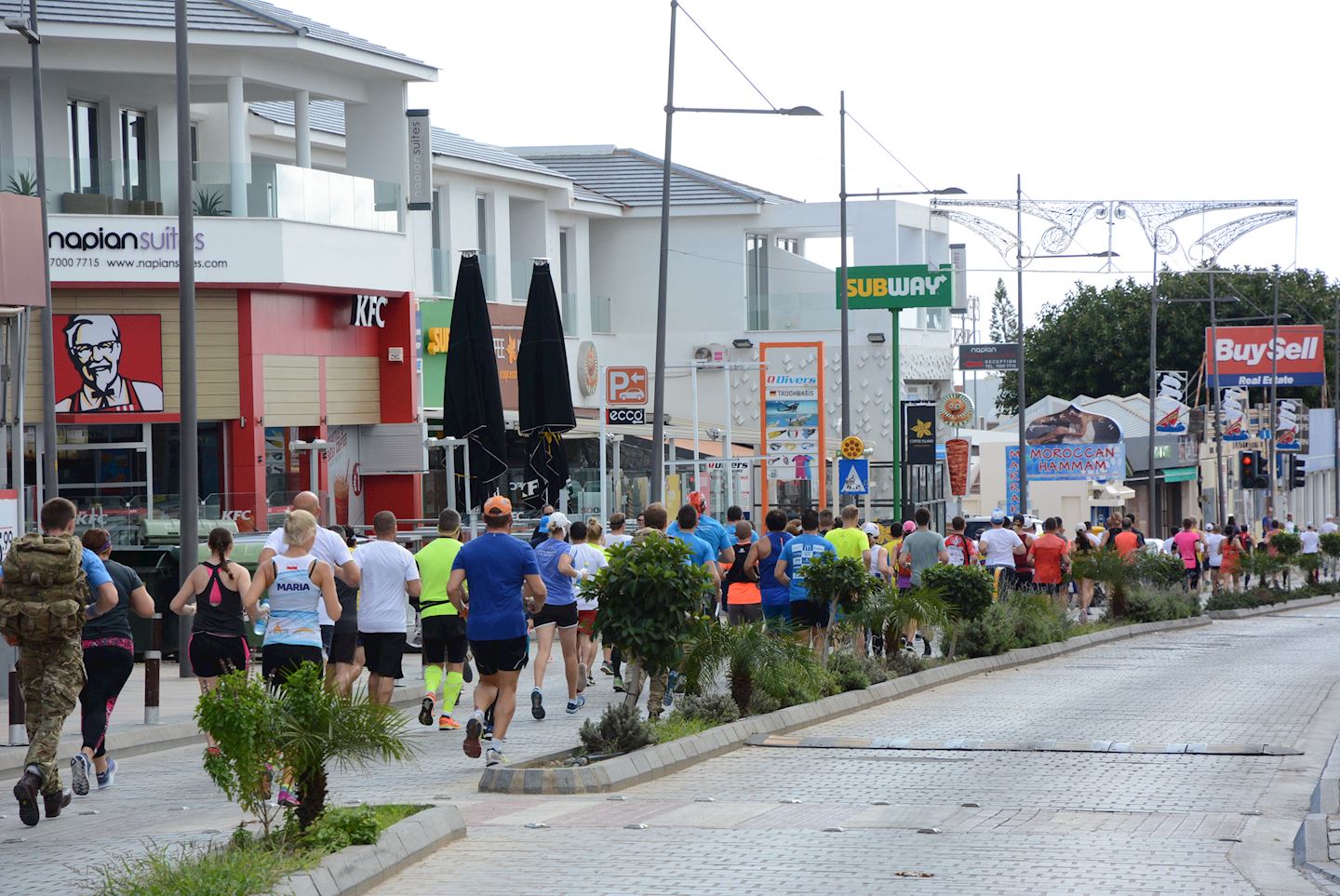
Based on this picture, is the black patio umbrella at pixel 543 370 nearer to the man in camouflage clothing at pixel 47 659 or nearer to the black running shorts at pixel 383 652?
the black running shorts at pixel 383 652

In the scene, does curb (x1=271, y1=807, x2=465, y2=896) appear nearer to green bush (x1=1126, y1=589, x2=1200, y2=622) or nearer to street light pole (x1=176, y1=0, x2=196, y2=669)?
street light pole (x1=176, y1=0, x2=196, y2=669)

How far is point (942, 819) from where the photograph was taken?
32.9 feet

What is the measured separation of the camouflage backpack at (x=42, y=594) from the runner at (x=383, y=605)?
333 cm

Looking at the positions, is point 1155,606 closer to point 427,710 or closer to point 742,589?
point 742,589

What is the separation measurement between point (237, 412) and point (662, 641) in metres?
17.6

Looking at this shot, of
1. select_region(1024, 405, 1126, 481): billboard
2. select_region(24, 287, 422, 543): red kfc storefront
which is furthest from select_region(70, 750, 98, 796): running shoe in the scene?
select_region(1024, 405, 1126, 481): billboard

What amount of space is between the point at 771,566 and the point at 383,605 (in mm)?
5070

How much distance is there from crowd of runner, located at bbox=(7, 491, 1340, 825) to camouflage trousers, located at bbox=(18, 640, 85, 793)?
0.01m

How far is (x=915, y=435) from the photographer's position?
37.5 m

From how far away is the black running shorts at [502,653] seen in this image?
38.9ft

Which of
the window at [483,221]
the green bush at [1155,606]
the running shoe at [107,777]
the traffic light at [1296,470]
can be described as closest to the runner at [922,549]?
the green bush at [1155,606]

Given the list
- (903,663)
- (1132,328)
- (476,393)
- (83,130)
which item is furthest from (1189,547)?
(1132,328)

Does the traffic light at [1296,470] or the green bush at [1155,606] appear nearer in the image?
the green bush at [1155,606]

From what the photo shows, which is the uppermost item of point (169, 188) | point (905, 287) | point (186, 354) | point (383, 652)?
point (169, 188)
